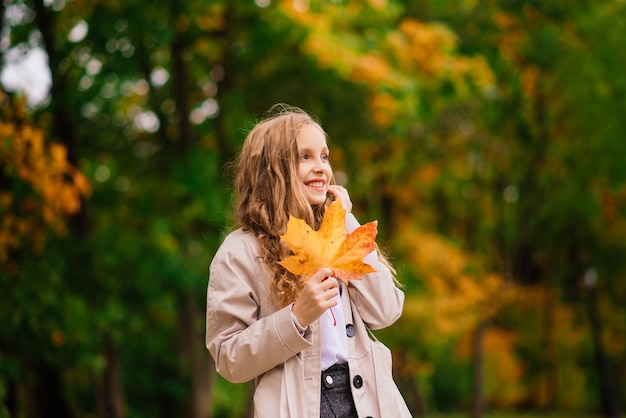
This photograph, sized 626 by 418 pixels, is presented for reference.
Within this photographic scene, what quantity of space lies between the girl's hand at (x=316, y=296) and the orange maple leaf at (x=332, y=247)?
0.04 meters

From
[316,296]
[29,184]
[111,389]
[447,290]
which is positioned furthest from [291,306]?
[447,290]

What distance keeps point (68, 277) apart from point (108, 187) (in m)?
2.25

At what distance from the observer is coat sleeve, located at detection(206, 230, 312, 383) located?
7.27ft

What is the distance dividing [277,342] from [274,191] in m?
0.51

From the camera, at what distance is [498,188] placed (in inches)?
603

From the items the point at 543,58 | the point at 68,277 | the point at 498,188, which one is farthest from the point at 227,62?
the point at 498,188

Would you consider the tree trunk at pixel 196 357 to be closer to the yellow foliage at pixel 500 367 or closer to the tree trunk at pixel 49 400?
the tree trunk at pixel 49 400

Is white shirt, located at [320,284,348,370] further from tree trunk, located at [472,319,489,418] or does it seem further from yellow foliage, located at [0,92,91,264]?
tree trunk, located at [472,319,489,418]

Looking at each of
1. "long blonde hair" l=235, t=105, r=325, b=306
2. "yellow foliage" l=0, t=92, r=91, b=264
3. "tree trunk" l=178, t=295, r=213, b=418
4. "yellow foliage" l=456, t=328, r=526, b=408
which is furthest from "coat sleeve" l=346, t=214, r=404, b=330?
"yellow foliage" l=456, t=328, r=526, b=408

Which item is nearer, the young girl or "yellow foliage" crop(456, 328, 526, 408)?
the young girl

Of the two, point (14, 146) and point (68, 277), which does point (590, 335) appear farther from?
point (14, 146)

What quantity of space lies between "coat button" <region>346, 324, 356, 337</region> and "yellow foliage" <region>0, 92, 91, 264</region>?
402 centimetres

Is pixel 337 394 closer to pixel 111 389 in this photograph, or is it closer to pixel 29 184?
pixel 29 184

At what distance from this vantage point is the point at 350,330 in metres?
2.42
